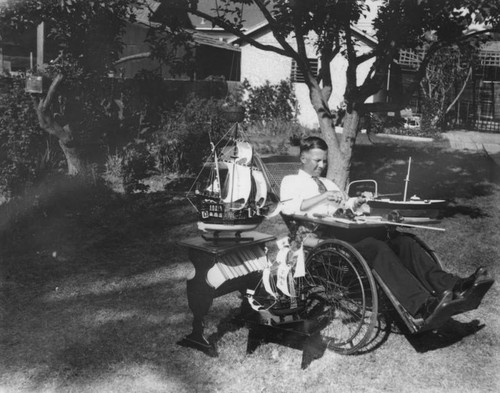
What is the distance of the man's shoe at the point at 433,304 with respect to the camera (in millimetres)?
3719

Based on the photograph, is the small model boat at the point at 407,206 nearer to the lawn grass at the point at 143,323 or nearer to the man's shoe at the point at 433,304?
the man's shoe at the point at 433,304

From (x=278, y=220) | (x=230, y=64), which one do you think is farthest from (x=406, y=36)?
(x=230, y=64)

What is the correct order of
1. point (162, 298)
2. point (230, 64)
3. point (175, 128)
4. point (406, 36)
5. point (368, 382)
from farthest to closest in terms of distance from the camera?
1. point (230, 64)
2. point (175, 128)
3. point (406, 36)
4. point (162, 298)
5. point (368, 382)

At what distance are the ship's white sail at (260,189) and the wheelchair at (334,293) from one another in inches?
11.0

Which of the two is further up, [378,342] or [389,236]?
[389,236]

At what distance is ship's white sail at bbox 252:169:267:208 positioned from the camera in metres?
4.28

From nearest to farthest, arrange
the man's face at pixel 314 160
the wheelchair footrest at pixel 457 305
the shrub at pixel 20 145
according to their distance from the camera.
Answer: the wheelchair footrest at pixel 457 305, the man's face at pixel 314 160, the shrub at pixel 20 145

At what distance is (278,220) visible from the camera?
805 centimetres

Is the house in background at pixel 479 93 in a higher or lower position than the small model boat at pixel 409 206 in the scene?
higher

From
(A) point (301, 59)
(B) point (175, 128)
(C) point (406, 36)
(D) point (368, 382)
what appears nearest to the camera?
(D) point (368, 382)

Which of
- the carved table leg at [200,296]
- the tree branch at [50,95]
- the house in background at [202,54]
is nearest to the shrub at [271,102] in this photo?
the house in background at [202,54]

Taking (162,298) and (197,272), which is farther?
(162,298)

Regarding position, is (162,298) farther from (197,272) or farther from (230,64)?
(230,64)

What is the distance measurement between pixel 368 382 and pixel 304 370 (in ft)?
1.34
